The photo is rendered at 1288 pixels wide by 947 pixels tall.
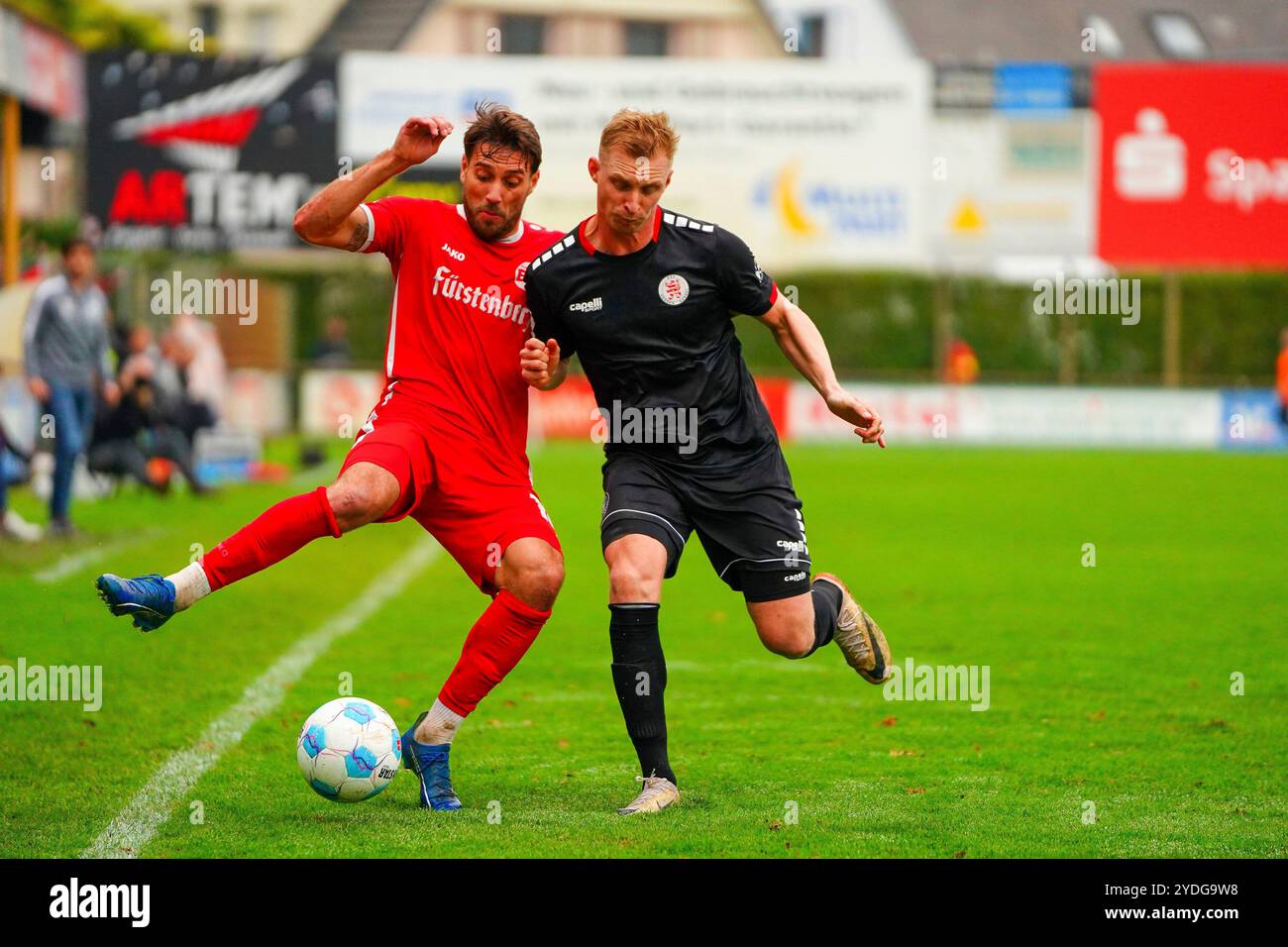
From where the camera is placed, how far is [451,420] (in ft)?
20.3

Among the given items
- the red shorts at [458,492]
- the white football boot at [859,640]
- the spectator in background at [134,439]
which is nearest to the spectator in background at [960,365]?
the spectator in background at [134,439]

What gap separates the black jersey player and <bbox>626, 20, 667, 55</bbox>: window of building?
43.8 meters

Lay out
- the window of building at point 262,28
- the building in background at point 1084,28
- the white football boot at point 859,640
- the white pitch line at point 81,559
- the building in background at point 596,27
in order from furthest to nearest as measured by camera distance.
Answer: the window of building at point 262,28 → the building in background at point 1084,28 → the building in background at point 596,27 → the white pitch line at point 81,559 → the white football boot at point 859,640

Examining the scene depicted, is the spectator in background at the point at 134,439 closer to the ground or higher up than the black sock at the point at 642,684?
higher up

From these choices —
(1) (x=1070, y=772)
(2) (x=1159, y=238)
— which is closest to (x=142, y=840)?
(1) (x=1070, y=772)

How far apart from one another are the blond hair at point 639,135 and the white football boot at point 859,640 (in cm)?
180

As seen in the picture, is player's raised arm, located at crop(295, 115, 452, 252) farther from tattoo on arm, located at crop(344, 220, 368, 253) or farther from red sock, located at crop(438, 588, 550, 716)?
red sock, located at crop(438, 588, 550, 716)

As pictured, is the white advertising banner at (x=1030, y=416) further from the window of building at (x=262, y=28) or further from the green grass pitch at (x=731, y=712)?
the window of building at (x=262, y=28)

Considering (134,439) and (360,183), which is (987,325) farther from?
(360,183)

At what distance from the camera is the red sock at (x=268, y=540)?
18.7ft

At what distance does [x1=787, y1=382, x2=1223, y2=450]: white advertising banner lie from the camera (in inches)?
1248
